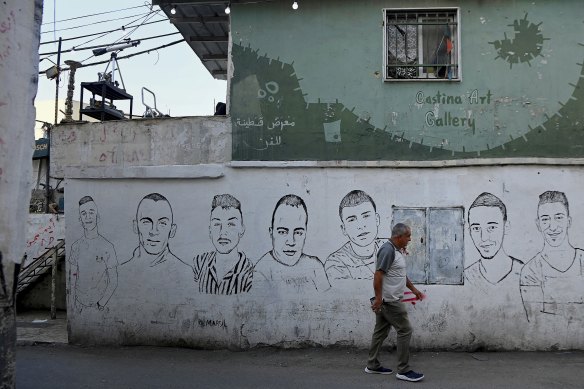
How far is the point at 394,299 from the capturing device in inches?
235

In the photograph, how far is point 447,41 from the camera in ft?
25.6

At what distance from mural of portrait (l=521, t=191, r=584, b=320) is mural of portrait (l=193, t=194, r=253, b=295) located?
12.7 ft

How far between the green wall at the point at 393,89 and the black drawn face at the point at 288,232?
80 cm

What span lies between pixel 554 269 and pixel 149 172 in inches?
232

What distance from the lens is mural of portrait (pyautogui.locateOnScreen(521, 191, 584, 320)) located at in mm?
7133

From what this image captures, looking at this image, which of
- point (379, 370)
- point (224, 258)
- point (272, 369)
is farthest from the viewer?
point (224, 258)

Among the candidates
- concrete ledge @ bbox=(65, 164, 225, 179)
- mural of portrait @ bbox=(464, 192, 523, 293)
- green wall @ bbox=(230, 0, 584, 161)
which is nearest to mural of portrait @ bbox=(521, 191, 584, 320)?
mural of portrait @ bbox=(464, 192, 523, 293)

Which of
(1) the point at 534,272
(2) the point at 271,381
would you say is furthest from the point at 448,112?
(2) the point at 271,381

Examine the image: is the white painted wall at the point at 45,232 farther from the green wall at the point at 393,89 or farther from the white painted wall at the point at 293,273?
the green wall at the point at 393,89

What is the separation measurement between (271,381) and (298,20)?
200 inches

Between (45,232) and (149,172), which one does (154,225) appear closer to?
(149,172)

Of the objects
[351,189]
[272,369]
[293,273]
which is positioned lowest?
[272,369]

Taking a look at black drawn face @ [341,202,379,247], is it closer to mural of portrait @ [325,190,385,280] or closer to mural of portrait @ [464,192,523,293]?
mural of portrait @ [325,190,385,280]

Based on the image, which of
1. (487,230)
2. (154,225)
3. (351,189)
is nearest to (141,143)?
(154,225)
